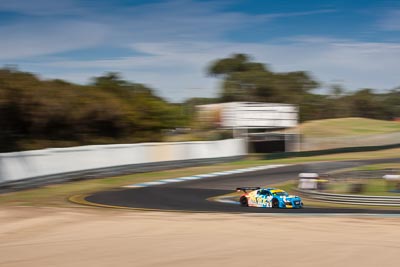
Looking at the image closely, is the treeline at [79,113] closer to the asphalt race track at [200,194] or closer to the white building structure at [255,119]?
the white building structure at [255,119]

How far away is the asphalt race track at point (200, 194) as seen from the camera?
18.1 meters

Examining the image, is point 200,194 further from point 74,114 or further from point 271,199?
point 74,114

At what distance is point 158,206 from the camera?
63.7ft

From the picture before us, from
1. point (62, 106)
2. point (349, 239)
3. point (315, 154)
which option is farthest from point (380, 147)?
point (349, 239)

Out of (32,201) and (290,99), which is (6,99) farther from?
(290,99)

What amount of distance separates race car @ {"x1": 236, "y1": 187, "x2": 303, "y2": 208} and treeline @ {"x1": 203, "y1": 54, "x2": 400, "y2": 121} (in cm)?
7130

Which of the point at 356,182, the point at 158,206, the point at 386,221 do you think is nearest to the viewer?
the point at 386,221

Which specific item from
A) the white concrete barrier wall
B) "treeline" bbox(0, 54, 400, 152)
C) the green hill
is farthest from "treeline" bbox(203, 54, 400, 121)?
the white concrete barrier wall

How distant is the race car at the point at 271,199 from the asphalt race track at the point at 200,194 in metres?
0.33

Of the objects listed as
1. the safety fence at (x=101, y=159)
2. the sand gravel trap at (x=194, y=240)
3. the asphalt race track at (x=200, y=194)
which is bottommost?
the asphalt race track at (x=200, y=194)

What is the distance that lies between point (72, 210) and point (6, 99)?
18353mm

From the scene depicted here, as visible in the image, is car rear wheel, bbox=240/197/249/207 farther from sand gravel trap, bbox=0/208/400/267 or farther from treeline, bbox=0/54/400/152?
treeline, bbox=0/54/400/152

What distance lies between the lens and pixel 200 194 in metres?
23.1

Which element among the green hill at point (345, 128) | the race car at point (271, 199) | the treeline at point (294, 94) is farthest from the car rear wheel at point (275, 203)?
the treeline at point (294, 94)
